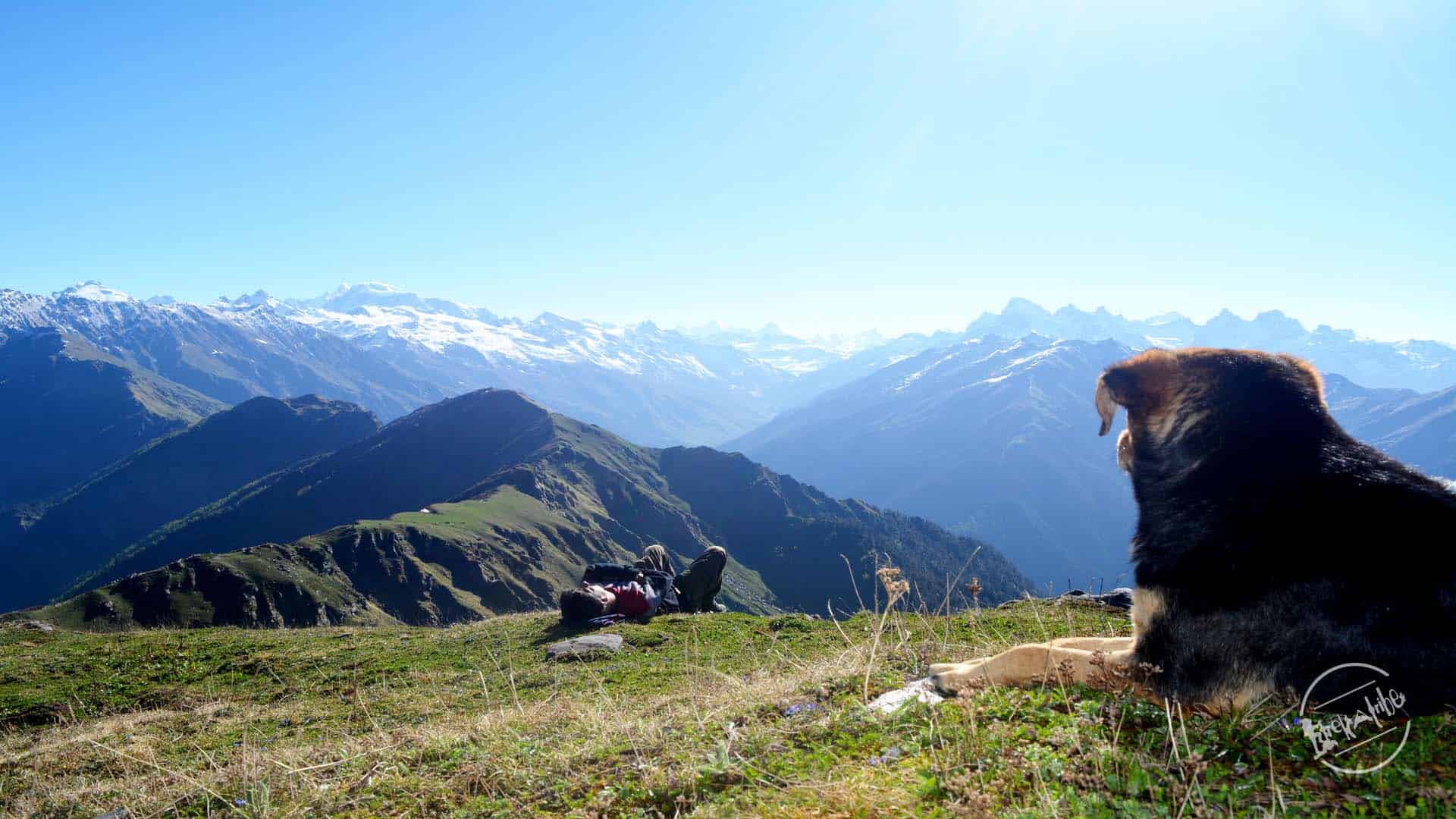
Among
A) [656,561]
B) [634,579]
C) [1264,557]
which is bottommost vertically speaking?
[656,561]

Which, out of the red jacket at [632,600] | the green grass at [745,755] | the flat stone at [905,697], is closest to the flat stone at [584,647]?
the green grass at [745,755]

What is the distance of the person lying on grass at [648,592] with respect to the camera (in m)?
16.7

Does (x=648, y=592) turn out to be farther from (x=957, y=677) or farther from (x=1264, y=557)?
(x=1264, y=557)

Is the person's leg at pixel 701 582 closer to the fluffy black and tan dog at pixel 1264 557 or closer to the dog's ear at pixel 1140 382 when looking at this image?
the dog's ear at pixel 1140 382

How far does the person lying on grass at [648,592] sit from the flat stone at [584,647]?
6.88 ft

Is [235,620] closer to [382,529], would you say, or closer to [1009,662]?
[382,529]

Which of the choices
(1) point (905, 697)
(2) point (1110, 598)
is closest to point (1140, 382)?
(1) point (905, 697)

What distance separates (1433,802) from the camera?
109 inches

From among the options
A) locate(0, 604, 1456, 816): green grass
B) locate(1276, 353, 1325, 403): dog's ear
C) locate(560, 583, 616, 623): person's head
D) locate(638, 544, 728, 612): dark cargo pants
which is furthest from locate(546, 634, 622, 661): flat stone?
locate(1276, 353, 1325, 403): dog's ear

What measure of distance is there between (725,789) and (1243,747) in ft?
9.16

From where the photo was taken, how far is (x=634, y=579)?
18609 mm

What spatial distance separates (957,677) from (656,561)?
16.9 m

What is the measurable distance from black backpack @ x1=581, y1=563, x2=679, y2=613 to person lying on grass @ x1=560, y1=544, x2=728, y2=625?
0.02m

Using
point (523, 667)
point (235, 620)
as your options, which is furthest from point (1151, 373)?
point (235, 620)
